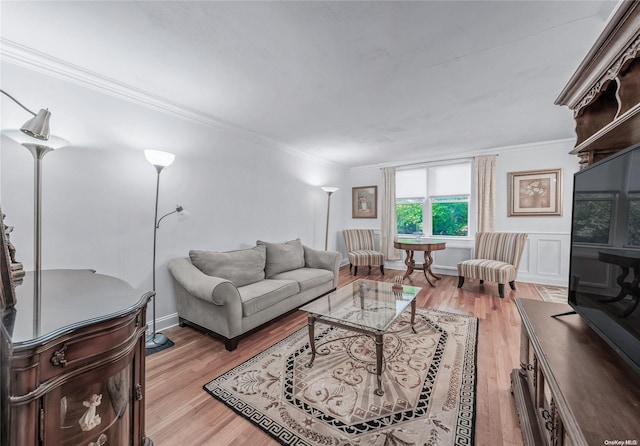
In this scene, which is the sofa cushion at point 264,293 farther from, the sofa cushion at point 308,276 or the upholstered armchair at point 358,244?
the upholstered armchair at point 358,244

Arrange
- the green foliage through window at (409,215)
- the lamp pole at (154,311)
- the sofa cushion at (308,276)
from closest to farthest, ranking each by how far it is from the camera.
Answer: the lamp pole at (154,311) → the sofa cushion at (308,276) → the green foliage through window at (409,215)

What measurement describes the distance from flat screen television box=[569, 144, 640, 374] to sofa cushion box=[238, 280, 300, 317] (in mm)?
2275

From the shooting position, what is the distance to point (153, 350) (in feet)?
7.38

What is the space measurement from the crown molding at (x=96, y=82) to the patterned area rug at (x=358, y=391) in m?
2.65

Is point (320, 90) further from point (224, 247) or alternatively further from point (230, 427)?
point (230, 427)

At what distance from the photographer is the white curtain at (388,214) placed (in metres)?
5.48

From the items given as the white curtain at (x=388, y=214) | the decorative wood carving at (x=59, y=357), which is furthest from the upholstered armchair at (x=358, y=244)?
the decorative wood carving at (x=59, y=357)

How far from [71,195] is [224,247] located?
1.54 meters

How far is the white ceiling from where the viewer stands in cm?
149

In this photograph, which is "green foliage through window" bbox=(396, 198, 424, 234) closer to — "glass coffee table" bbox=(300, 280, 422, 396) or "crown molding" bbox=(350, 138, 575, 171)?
"crown molding" bbox=(350, 138, 575, 171)

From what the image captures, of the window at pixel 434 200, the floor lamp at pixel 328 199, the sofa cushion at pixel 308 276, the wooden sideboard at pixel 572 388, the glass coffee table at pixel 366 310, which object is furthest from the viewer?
the window at pixel 434 200

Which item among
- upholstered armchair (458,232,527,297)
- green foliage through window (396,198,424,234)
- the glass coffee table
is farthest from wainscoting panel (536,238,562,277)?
the glass coffee table

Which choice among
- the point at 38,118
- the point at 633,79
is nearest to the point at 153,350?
the point at 38,118

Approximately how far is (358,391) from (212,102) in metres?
2.96
